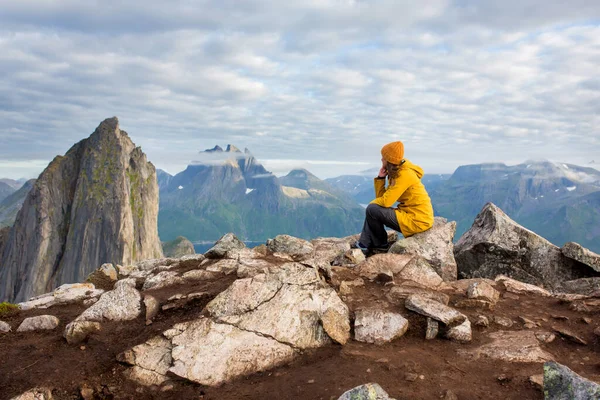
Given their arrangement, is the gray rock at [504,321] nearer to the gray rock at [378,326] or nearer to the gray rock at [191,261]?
the gray rock at [378,326]

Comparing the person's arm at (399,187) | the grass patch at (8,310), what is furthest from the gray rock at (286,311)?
the grass patch at (8,310)

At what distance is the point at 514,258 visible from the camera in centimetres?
1903

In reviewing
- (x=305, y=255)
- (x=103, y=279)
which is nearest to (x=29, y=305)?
(x=103, y=279)

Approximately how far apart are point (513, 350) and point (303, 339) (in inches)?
206

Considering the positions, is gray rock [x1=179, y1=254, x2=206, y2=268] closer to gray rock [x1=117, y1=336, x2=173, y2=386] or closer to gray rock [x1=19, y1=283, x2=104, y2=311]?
gray rock [x1=19, y1=283, x2=104, y2=311]

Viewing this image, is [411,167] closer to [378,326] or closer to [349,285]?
[349,285]

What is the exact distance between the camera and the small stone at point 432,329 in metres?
10.5

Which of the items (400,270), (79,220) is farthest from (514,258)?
(79,220)

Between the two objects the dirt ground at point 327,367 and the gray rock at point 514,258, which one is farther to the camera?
the gray rock at point 514,258

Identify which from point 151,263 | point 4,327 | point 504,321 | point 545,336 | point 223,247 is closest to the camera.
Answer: point 545,336

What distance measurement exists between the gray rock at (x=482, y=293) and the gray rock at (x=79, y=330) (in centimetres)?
1160

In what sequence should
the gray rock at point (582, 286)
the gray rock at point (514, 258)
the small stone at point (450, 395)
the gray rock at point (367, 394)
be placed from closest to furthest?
1. the gray rock at point (367, 394)
2. the small stone at point (450, 395)
3. the gray rock at point (582, 286)
4. the gray rock at point (514, 258)

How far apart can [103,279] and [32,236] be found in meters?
154

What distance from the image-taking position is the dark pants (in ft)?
55.9
